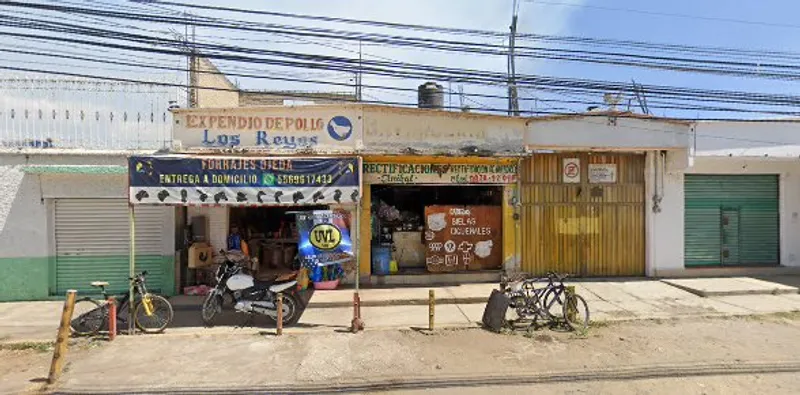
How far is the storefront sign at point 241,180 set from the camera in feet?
24.9

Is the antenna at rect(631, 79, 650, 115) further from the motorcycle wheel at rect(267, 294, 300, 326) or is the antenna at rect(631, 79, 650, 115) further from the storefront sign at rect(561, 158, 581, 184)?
the motorcycle wheel at rect(267, 294, 300, 326)

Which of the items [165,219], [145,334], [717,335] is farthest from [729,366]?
[165,219]

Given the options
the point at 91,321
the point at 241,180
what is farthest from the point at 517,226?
the point at 91,321

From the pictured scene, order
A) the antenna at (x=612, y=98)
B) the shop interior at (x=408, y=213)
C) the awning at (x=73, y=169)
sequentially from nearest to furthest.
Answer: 1. the awning at (x=73, y=169)
2. the shop interior at (x=408, y=213)
3. the antenna at (x=612, y=98)

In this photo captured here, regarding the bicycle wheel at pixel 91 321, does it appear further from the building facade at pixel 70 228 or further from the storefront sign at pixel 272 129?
the storefront sign at pixel 272 129

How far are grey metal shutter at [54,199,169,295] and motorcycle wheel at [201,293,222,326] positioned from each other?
2.83 meters

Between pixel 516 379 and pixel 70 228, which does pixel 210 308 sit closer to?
pixel 70 228

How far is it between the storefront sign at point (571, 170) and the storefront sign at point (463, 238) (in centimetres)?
201

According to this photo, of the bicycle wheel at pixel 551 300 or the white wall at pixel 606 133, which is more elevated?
the white wall at pixel 606 133

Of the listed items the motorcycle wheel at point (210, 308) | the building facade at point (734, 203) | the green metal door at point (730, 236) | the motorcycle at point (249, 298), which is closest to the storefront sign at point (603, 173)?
the building facade at point (734, 203)

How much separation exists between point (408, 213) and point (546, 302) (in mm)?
4946

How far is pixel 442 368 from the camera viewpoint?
593 cm

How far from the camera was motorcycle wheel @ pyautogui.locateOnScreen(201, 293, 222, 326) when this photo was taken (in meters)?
7.86

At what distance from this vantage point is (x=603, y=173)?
38.6 feet
